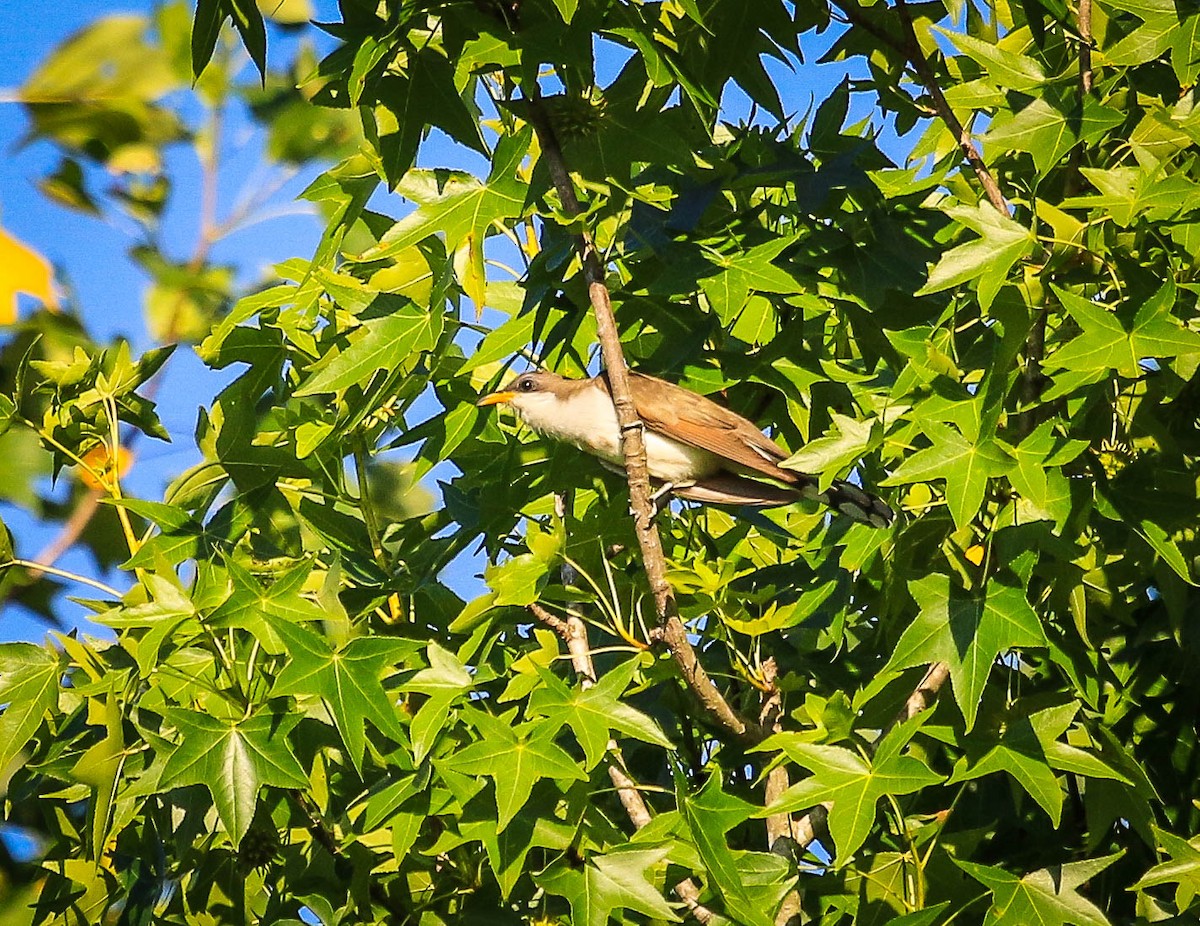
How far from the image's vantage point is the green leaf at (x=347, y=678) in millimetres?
2971

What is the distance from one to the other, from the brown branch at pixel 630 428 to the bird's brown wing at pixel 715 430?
86 cm

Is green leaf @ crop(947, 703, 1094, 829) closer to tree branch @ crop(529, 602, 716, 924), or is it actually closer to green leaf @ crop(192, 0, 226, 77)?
tree branch @ crop(529, 602, 716, 924)

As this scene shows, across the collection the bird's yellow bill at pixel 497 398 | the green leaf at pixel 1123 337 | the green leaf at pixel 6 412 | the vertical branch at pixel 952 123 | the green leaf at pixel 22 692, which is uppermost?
the vertical branch at pixel 952 123

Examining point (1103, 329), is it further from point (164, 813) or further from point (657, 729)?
point (164, 813)

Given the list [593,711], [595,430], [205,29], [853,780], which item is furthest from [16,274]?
[853,780]

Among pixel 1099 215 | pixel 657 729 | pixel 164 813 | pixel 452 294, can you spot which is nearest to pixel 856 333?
pixel 1099 215

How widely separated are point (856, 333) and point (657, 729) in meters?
1.43

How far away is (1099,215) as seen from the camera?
10.2ft

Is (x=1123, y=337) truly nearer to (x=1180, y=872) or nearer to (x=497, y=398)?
(x=1180, y=872)

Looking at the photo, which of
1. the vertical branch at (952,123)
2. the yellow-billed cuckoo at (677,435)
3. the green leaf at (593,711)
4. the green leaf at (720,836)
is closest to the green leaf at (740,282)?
the vertical branch at (952,123)

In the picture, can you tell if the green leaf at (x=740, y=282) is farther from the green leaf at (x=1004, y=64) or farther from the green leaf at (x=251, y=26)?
the green leaf at (x=251, y=26)

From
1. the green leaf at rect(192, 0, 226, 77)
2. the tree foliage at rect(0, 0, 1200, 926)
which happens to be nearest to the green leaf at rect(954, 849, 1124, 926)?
the tree foliage at rect(0, 0, 1200, 926)

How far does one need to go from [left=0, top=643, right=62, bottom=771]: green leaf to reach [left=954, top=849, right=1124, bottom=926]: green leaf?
90.7 inches

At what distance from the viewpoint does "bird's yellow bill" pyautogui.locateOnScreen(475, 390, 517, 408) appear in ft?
12.9
